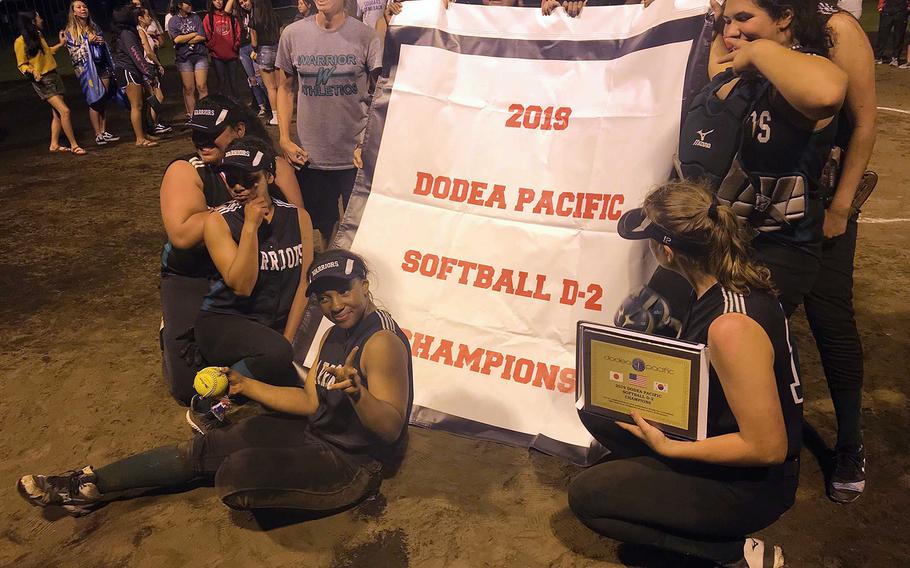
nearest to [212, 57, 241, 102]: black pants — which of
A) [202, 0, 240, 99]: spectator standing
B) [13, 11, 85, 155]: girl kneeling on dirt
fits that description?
[202, 0, 240, 99]: spectator standing

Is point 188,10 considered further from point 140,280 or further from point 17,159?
point 140,280

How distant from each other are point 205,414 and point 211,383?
2.70 ft

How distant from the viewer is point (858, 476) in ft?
10.9

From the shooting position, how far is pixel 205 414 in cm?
386

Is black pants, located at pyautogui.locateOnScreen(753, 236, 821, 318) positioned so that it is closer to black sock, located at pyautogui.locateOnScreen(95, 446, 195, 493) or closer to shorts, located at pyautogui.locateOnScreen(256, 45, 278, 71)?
black sock, located at pyautogui.locateOnScreen(95, 446, 195, 493)

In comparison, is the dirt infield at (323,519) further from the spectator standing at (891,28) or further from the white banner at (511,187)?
the spectator standing at (891,28)

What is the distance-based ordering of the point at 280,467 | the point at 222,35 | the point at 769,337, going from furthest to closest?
the point at 222,35
the point at 280,467
the point at 769,337

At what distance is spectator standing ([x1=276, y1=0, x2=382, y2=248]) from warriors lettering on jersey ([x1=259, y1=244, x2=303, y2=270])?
99cm

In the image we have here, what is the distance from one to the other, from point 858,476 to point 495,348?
70.2 inches

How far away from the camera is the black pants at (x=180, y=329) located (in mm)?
4211

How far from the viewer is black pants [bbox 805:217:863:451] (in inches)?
125

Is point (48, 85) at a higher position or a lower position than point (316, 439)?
lower

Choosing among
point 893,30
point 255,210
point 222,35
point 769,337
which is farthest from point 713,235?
point 893,30

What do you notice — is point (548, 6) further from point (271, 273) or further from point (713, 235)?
point (271, 273)
